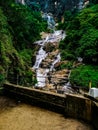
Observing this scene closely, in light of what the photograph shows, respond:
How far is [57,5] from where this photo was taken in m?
64.1

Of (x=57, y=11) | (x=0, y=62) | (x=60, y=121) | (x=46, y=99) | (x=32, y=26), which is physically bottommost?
(x=60, y=121)

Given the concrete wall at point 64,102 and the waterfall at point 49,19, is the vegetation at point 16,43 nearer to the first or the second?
the concrete wall at point 64,102

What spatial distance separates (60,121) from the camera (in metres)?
9.54

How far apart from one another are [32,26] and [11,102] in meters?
25.8

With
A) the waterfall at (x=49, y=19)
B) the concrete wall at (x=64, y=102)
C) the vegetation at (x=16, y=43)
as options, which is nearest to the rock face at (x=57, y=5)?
the waterfall at (x=49, y=19)

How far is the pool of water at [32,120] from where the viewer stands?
9.04 meters

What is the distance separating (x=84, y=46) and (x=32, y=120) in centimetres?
2270

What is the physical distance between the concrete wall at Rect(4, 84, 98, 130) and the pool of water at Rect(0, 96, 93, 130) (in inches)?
10.2

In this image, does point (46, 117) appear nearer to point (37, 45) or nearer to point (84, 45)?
point (84, 45)

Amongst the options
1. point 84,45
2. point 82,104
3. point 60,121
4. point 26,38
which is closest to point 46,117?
point 60,121

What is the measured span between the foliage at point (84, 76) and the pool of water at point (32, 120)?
1476 cm

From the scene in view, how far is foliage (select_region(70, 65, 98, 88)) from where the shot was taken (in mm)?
25702

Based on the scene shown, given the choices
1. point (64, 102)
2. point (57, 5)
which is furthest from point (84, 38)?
point (57, 5)

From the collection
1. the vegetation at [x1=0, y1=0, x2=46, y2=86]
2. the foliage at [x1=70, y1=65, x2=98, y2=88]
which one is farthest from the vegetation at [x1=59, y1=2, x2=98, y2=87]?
the vegetation at [x1=0, y1=0, x2=46, y2=86]
